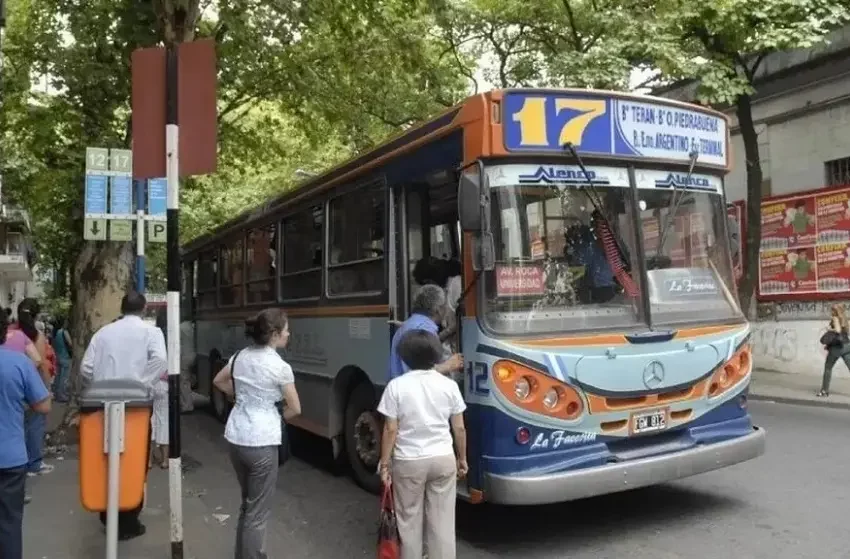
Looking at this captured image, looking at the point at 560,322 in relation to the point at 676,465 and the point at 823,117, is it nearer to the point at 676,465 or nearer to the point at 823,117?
the point at 676,465

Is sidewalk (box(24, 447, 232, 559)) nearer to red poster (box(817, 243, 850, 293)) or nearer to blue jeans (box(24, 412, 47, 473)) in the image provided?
blue jeans (box(24, 412, 47, 473))

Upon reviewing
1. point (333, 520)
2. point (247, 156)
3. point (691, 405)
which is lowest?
point (333, 520)

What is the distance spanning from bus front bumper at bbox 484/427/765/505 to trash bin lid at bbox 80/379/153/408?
2.33m

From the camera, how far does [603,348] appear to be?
5477 mm

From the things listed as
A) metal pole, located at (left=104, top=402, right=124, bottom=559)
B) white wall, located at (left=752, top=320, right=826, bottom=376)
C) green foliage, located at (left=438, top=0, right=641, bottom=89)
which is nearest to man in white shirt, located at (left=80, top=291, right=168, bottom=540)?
metal pole, located at (left=104, top=402, right=124, bottom=559)

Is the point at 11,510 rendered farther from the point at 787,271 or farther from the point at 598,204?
the point at 787,271

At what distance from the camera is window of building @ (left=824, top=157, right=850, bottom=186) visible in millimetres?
15969

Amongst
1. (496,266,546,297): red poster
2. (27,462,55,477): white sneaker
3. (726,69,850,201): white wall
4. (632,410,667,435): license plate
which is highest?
(726,69,850,201): white wall

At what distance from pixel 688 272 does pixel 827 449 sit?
3828 mm

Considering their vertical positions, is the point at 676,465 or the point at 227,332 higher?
the point at 227,332

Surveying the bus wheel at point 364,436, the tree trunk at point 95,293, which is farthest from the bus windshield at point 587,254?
the tree trunk at point 95,293

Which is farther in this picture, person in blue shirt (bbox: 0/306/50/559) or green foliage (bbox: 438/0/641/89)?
green foliage (bbox: 438/0/641/89)

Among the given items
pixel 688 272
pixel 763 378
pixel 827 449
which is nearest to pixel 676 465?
pixel 688 272

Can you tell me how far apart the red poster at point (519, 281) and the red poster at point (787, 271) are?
40.6ft
